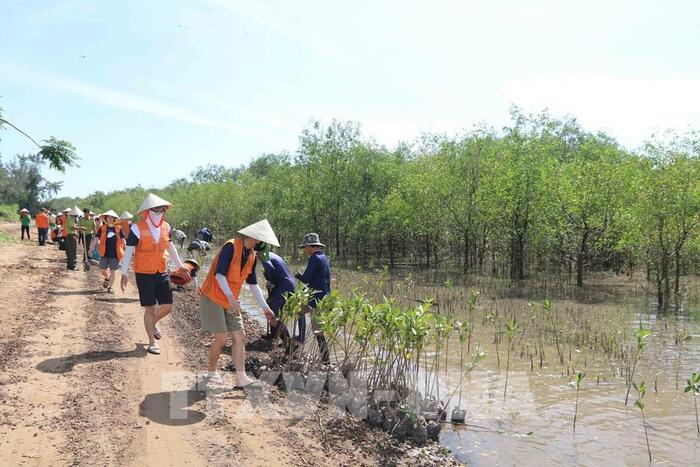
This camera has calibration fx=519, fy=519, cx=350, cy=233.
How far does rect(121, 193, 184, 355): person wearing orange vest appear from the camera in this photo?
6.16 m

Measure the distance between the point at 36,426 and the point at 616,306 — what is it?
14.4 metres

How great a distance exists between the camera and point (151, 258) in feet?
20.4

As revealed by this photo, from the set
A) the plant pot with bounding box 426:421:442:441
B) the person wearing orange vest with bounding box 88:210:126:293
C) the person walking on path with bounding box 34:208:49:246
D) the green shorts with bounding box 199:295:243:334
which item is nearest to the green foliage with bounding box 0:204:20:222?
the person walking on path with bounding box 34:208:49:246

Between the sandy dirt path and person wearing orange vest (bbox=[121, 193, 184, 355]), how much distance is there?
0.58m

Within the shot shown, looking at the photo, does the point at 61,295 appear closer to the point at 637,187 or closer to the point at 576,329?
the point at 576,329

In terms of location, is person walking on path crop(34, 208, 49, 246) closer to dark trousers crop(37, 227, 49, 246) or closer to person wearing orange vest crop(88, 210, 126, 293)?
dark trousers crop(37, 227, 49, 246)

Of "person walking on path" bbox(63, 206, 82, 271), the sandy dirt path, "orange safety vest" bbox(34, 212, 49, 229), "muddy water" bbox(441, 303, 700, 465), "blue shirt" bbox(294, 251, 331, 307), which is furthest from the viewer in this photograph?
"orange safety vest" bbox(34, 212, 49, 229)

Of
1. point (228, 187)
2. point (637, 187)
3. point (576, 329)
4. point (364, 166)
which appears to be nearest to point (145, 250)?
point (576, 329)

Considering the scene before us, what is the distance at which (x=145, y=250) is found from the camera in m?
6.18

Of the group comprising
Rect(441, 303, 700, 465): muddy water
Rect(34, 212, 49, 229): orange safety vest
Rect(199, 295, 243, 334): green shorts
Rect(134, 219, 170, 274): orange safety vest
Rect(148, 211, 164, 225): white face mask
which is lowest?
Rect(441, 303, 700, 465): muddy water

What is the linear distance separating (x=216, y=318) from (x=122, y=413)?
114 cm

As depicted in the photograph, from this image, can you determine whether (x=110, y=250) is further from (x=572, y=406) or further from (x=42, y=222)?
(x=42, y=222)

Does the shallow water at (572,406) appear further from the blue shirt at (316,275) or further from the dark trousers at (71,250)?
the dark trousers at (71,250)

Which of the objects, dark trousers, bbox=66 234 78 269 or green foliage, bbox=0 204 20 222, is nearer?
dark trousers, bbox=66 234 78 269
